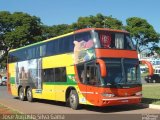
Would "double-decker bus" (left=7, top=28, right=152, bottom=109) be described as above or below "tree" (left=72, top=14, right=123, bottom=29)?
below

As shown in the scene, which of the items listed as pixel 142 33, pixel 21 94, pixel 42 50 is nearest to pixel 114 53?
pixel 42 50

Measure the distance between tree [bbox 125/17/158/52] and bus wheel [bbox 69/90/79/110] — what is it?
50657 millimetres

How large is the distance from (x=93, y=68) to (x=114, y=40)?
5.87 feet

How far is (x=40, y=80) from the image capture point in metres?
23.6

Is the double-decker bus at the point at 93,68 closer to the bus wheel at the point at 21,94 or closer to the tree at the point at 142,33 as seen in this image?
the bus wheel at the point at 21,94

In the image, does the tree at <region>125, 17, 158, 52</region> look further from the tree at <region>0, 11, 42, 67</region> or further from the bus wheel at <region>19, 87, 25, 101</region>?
the bus wheel at <region>19, 87, 25, 101</region>

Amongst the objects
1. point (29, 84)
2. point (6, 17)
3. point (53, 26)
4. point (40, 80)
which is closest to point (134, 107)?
point (40, 80)

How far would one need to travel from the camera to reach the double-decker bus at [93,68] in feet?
57.3

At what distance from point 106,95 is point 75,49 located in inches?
124

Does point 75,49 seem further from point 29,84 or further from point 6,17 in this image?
point 6,17

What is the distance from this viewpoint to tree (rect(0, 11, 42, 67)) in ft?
229

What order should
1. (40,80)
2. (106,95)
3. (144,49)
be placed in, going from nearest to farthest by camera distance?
1. (106,95)
2. (40,80)
3. (144,49)

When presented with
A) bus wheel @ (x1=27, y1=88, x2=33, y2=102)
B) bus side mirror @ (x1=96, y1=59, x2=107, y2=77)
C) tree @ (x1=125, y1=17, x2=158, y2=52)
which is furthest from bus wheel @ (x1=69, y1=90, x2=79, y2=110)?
tree @ (x1=125, y1=17, x2=158, y2=52)

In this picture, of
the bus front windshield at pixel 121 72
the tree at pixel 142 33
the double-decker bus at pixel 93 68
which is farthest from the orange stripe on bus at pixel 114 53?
the tree at pixel 142 33
